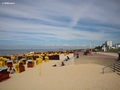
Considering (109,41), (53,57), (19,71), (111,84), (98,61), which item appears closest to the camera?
(111,84)

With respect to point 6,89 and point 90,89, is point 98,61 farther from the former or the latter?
point 6,89

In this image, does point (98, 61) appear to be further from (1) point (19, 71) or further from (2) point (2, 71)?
(2) point (2, 71)

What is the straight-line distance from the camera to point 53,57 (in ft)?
94.6

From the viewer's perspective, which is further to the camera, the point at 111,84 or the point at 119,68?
the point at 119,68

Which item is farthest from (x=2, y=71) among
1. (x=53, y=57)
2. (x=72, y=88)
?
(x=53, y=57)

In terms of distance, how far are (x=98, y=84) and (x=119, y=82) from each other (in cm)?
146

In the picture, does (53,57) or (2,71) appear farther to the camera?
(53,57)

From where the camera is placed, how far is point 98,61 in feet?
53.8

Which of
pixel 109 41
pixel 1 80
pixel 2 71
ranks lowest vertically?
pixel 1 80

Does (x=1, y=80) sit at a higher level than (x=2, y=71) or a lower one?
lower

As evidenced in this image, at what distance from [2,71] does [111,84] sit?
926cm

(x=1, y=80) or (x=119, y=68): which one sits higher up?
(x=119, y=68)

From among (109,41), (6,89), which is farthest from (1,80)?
(109,41)

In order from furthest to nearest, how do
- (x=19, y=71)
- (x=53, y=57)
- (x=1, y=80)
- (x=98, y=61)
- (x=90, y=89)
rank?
(x=53, y=57), (x=98, y=61), (x=19, y=71), (x=1, y=80), (x=90, y=89)
